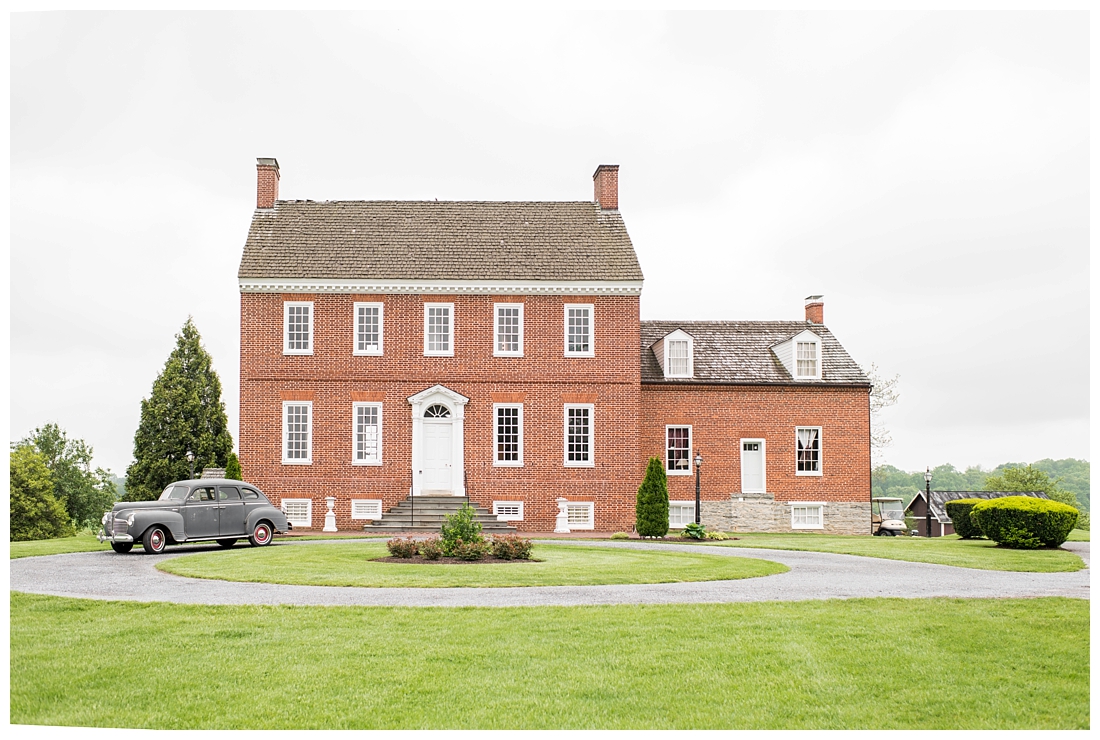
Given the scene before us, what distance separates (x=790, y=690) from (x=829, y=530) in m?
25.3

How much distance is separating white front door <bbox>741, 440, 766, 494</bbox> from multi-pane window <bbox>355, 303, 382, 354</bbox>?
12135mm

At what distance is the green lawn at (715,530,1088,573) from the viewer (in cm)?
2009

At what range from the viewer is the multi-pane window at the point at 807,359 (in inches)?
1348

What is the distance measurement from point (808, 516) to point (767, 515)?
152 centimetres

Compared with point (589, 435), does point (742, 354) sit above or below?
above

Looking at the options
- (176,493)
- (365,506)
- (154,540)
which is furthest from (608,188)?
(154,540)

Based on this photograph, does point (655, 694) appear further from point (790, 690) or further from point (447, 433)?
point (447, 433)

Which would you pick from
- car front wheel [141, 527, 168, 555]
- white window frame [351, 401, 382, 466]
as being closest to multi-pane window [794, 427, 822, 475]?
white window frame [351, 401, 382, 466]

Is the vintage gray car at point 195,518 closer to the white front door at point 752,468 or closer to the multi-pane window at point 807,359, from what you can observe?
the white front door at point 752,468

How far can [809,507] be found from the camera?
33812 millimetres

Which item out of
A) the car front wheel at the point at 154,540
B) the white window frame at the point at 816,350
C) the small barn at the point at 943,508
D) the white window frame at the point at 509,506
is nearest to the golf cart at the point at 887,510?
the small barn at the point at 943,508

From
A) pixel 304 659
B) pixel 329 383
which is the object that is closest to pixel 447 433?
pixel 329 383

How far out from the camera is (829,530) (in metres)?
33.7

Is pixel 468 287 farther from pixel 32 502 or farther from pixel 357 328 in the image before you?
pixel 32 502
